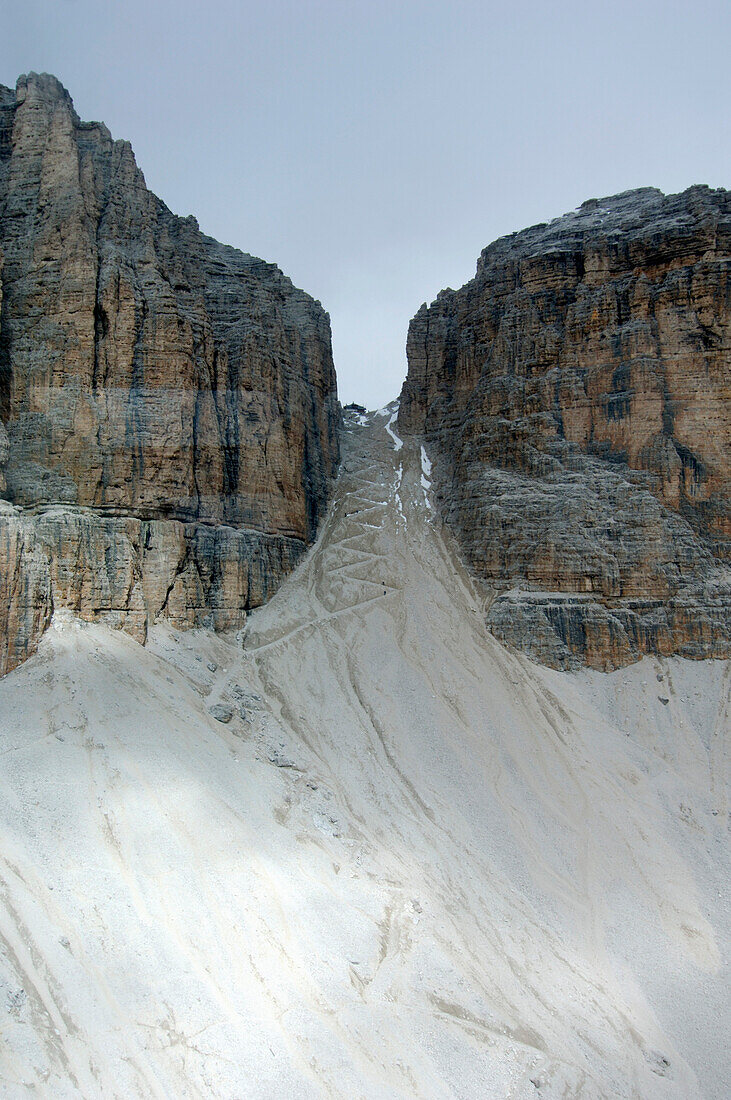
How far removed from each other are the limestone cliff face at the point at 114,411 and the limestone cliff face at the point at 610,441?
9.79 meters

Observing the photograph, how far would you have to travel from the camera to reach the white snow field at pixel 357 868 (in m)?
12.6

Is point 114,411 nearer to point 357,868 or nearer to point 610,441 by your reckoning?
point 357,868

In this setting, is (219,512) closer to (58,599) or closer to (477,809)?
(58,599)

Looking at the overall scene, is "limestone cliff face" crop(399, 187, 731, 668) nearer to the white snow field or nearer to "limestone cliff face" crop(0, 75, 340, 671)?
the white snow field

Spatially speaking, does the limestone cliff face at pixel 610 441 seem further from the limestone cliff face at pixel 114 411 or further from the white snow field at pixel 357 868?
the limestone cliff face at pixel 114 411

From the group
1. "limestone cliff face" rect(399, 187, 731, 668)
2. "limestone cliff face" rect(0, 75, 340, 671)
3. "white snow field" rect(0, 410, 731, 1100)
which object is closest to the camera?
"white snow field" rect(0, 410, 731, 1100)

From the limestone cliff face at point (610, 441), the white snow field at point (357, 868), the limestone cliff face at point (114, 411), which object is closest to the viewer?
the white snow field at point (357, 868)

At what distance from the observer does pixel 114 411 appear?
2464 cm

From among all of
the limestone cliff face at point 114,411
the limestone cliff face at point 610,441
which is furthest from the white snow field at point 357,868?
the limestone cliff face at point 610,441

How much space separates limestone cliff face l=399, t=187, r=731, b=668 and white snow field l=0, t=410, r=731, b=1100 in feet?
7.16

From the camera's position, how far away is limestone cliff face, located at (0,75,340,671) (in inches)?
883

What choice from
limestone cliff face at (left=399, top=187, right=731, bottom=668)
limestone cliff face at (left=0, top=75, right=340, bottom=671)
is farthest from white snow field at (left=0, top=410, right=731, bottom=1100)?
limestone cliff face at (left=399, top=187, right=731, bottom=668)

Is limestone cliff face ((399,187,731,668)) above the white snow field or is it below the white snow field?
above

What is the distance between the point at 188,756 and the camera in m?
18.6
